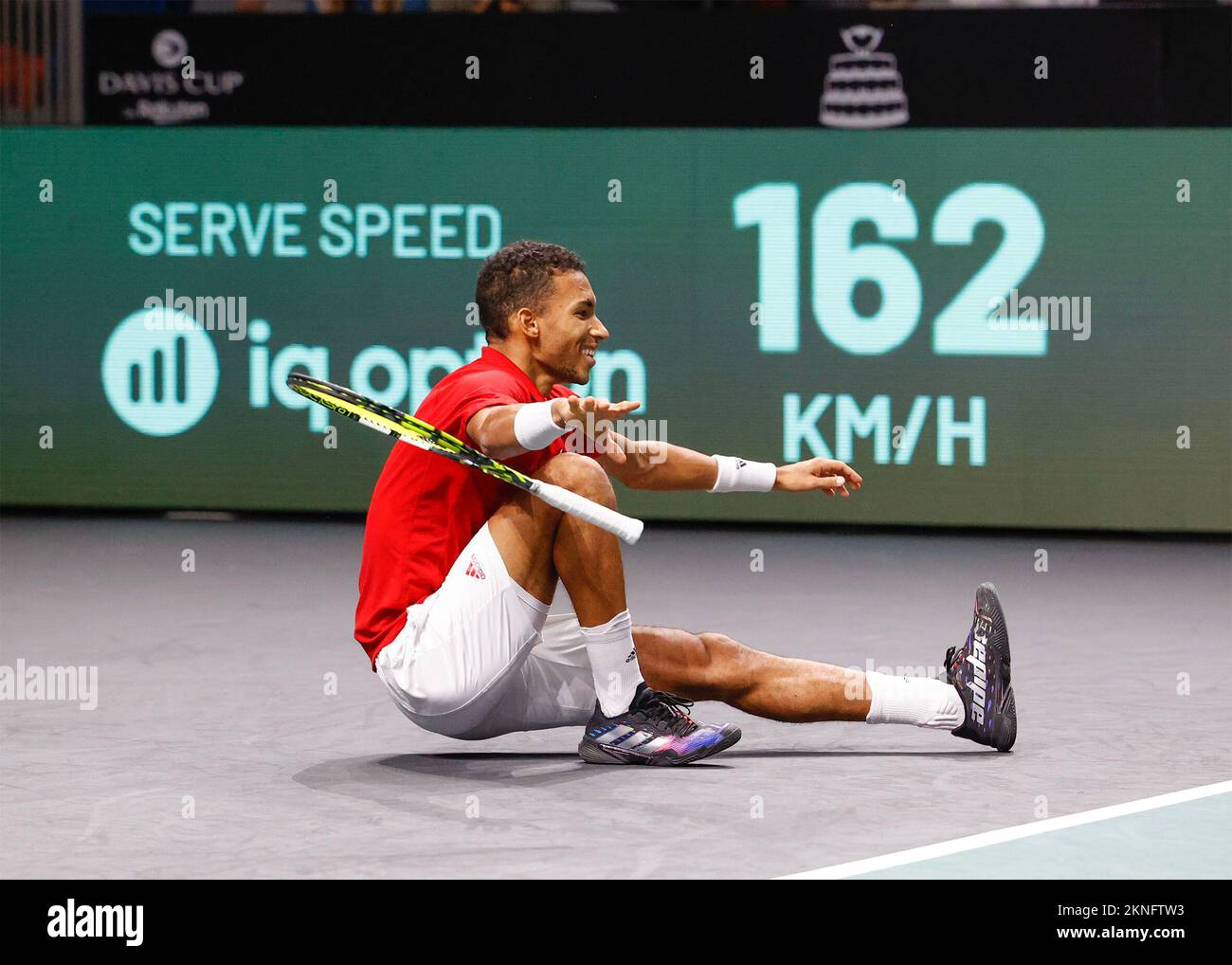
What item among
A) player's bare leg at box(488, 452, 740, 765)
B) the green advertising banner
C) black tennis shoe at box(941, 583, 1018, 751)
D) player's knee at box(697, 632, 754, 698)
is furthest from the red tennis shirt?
the green advertising banner

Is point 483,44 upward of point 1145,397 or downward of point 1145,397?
upward

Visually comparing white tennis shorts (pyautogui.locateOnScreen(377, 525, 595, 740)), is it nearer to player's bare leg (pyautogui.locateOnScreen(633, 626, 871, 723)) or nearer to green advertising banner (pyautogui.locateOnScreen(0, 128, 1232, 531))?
player's bare leg (pyautogui.locateOnScreen(633, 626, 871, 723))

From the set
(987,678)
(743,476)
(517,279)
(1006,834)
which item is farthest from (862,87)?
(1006,834)

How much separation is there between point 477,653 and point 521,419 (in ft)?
2.10

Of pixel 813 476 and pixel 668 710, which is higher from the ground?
pixel 813 476

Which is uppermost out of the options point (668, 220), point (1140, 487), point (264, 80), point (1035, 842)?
point (264, 80)

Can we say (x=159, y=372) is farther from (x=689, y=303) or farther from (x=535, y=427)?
(x=535, y=427)

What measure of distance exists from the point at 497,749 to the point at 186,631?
254cm

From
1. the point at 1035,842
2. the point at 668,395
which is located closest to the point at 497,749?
the point at 1035,842

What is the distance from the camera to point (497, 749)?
5.59 m

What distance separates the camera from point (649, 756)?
204 inches

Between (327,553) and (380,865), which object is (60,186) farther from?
(380,865)

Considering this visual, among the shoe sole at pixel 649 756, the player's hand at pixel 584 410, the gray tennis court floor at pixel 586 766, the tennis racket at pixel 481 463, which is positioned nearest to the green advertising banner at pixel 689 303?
the gray tennis court floor at pixel 586 766

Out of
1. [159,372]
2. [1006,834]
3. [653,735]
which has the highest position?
[159,372]
